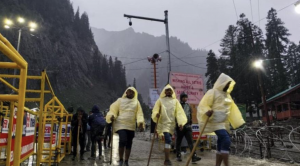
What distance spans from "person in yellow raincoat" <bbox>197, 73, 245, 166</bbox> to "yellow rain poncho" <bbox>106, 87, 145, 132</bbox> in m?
1.73

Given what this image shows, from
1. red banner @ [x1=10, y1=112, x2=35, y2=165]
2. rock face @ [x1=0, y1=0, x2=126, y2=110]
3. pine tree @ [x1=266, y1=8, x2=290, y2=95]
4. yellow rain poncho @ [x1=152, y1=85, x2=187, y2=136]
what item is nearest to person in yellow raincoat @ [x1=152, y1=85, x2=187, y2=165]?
yellow rain poncho @ [x1=152, y1=85, x2=187, y2=136]

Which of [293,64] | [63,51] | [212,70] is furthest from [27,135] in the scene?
[63,51]

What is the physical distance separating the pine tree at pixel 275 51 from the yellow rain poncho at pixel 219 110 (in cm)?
4908

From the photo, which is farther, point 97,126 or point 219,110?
point 97,126

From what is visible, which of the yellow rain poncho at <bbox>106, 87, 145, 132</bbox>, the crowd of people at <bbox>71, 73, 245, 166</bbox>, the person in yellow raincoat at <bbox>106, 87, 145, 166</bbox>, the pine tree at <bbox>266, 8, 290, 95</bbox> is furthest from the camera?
the pine tree at <bbox>266, 8, 290, 95</bbox>

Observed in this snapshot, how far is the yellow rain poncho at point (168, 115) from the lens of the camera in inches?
243

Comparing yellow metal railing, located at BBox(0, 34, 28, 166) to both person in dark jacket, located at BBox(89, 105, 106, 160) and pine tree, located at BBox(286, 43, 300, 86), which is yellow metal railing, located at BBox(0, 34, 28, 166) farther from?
pine tree, located at BBox(286, 43, 300, 86)

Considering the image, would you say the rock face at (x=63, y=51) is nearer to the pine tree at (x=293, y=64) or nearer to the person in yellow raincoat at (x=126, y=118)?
the person in yellow raincoat at (x=126, y=118)

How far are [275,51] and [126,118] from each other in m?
56.2

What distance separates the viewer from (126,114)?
19.2 feet

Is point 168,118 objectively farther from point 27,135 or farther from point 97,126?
point 27,135

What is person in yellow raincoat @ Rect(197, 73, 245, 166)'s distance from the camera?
15.1ft

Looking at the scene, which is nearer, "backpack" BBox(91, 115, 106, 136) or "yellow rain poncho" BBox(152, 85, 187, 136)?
"yellow rain poncho" BBox(152, 85, 187, 136)

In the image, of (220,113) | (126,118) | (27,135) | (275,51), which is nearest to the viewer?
(27,135)
